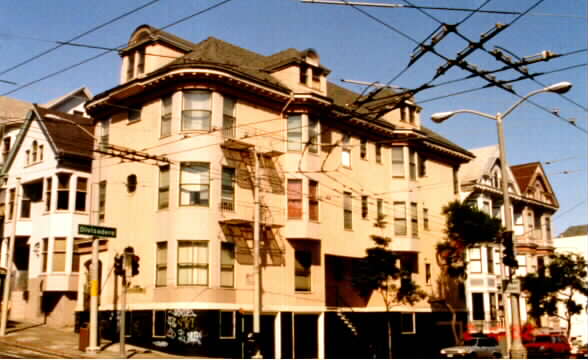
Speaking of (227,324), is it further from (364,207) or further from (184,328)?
(364,207)

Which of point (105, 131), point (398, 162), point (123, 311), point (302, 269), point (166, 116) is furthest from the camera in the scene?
point (398, 162)

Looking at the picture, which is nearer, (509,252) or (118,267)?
(509,252)

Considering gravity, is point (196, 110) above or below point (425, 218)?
above

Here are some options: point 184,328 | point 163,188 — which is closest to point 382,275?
point 184,328

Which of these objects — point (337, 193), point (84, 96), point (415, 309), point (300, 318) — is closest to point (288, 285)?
point (300, 318)

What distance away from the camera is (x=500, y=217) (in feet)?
169

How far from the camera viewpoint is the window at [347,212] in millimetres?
36200

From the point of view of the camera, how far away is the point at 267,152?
31.3 meters

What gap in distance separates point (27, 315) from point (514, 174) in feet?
146

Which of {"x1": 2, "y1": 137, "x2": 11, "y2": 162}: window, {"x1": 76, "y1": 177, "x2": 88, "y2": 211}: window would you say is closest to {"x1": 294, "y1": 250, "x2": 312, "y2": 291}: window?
{"x1": 76, "y1": 177, "x2": 88, "y2": 211}: window

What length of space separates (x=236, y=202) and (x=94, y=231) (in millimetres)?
7157

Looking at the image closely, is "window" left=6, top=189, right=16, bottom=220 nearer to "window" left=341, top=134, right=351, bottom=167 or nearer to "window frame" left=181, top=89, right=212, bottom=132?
"window frame" left=181, top=89, right=212, bottom=132

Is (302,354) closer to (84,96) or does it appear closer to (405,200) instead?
(405,200)

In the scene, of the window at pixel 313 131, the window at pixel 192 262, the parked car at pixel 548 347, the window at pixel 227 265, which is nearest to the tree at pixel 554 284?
the parked car at pixel 548 347
